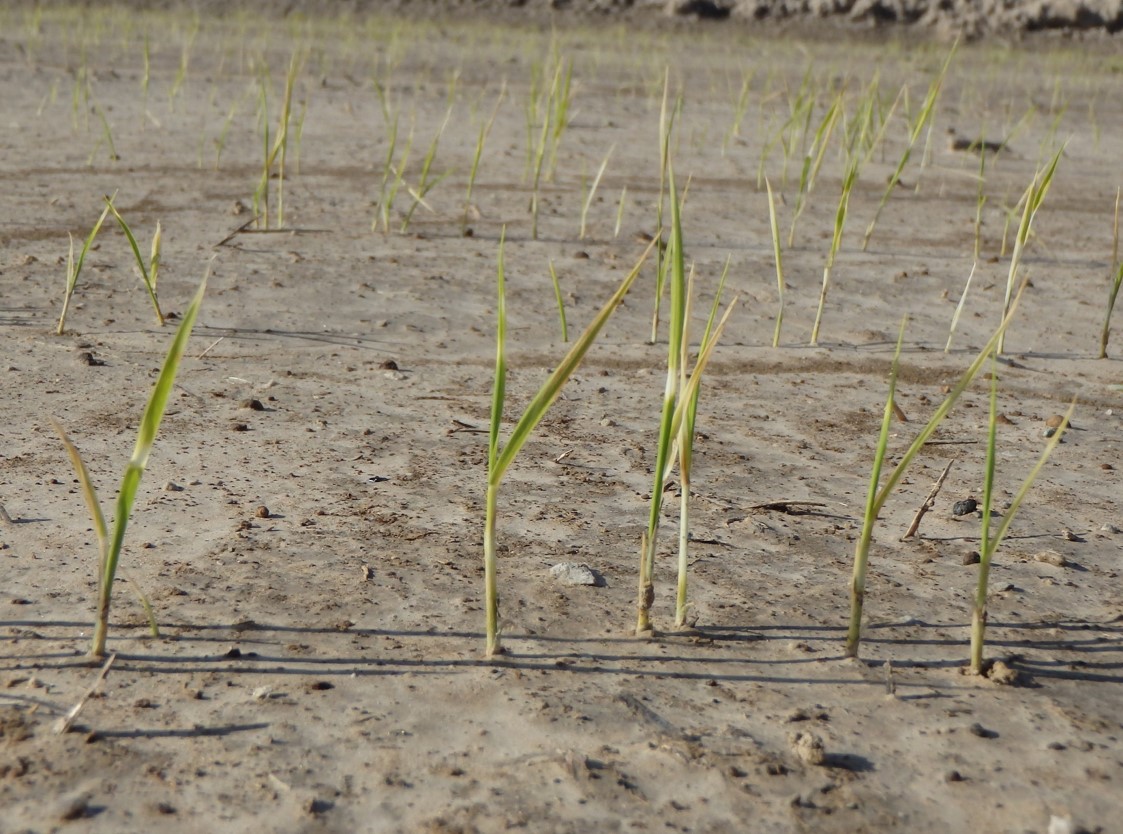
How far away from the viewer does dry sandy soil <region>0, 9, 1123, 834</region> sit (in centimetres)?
118

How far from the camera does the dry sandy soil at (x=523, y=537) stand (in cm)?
118

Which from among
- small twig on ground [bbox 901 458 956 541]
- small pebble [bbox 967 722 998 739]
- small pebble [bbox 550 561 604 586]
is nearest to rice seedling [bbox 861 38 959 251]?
small twig on ground [bbox 901 458 956 541]

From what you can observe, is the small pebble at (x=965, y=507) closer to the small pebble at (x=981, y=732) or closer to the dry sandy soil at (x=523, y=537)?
the dry sandy soil at (x=523, y=537)

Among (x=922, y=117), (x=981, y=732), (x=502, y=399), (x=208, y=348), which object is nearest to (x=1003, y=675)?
(x=981, y=732)

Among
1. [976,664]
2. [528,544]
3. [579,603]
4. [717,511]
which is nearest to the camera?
[976,664]

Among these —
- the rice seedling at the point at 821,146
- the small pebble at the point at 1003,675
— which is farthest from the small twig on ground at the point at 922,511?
the rice seedling at the point at 821,146

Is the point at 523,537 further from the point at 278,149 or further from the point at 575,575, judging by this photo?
the point at 278,149

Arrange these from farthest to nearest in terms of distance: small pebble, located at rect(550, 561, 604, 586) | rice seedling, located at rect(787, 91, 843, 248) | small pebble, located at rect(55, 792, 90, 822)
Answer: rice seedling, located at rect(787, 91, 843, 248) < small pebble, located at rect(550, 561, 604, 586) < small pebble, located at rect(55, 792, 90, 822)

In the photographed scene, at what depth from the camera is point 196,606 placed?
1463mm

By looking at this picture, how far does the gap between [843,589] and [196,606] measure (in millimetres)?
810

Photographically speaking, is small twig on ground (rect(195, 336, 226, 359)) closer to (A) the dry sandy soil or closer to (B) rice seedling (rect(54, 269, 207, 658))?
(A) the dry sandy soil

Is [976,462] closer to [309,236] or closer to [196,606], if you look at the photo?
[196,606]

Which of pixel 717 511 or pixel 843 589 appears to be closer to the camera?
pixel 843 589

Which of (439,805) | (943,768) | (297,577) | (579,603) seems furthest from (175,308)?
(943,768)
